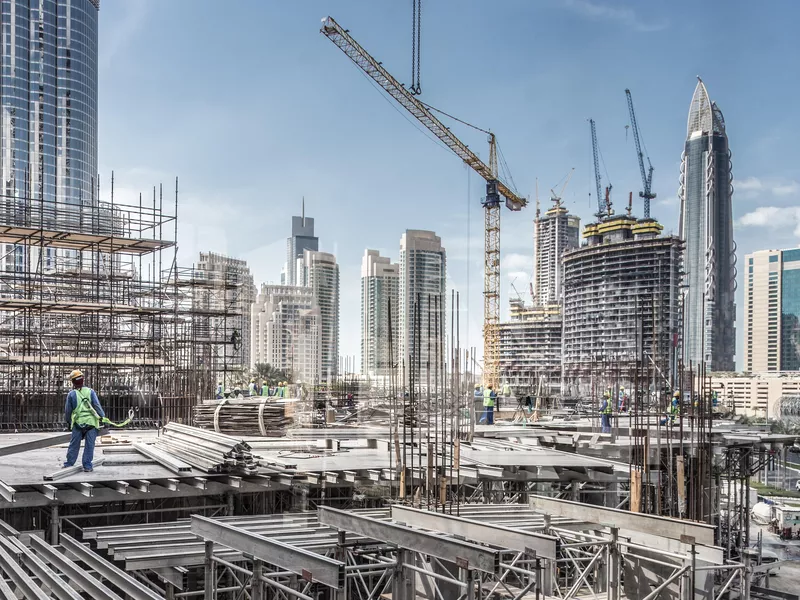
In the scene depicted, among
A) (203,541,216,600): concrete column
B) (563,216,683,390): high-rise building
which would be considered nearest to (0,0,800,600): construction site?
(203,541,216,600): concrete column

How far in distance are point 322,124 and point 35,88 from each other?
→ 210 feet

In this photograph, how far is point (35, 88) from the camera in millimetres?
80875

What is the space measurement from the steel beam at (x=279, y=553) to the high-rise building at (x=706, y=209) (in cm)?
5990

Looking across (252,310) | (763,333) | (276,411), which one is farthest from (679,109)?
(276,411)

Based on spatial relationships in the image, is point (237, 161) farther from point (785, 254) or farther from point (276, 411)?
point (785, 254)

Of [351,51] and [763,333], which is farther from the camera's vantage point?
[763,333]

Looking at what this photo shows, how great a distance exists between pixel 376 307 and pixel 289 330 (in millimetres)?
6453

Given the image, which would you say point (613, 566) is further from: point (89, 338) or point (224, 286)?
point (224, 286)

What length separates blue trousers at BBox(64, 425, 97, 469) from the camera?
10.8 m

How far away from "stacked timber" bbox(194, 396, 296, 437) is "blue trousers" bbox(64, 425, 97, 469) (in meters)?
5.71

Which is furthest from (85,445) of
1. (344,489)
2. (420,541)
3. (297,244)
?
(297,244)

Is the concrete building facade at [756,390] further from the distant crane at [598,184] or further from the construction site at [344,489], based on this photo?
the distant crane at [598,184]

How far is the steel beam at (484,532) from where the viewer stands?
22.7ft

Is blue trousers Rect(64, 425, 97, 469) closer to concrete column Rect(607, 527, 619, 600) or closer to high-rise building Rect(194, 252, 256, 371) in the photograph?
concrete column Rect(607, 527, 619, 600)
